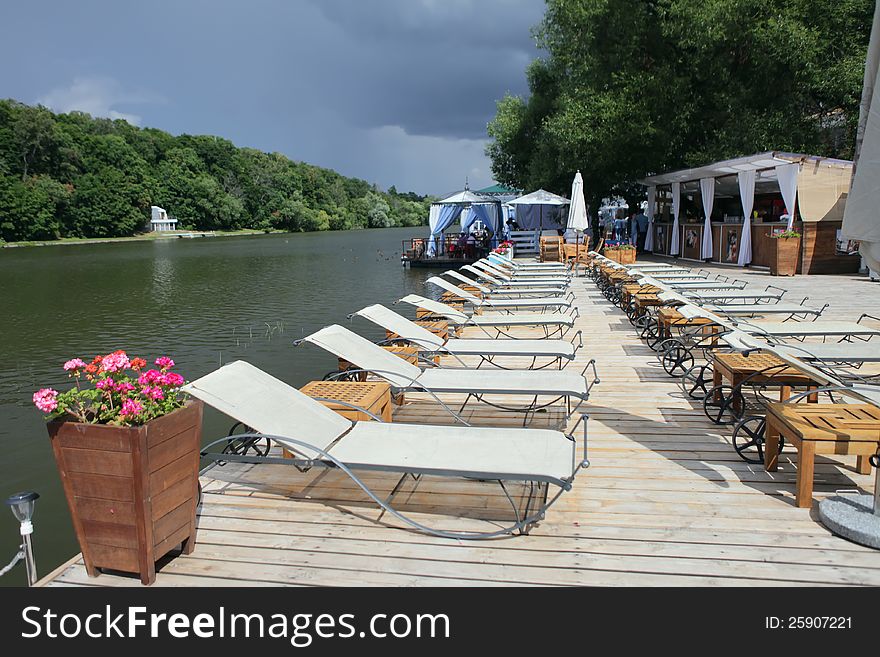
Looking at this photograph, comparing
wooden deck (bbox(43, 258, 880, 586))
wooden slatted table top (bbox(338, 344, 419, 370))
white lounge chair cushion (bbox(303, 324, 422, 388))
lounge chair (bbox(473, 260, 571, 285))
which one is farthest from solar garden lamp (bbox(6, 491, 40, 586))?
lounge chair (bbox(473, 260, 571, 285))

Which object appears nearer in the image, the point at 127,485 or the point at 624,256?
the point at 127,485

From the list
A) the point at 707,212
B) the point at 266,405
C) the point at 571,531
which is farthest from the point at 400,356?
the point at 707,212

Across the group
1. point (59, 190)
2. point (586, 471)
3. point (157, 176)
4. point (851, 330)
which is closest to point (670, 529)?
point (586, 471)

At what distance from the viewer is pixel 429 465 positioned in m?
2.96

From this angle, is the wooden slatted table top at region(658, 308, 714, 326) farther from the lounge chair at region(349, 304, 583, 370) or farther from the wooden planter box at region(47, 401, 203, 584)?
→ the wooden planter box at region(47, 401, 203, 584)

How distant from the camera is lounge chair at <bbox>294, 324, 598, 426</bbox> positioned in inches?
170

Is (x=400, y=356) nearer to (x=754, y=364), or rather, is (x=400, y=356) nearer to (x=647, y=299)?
(x=754, y=364)

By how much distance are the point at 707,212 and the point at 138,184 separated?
73.8 metres

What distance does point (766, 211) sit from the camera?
1997 centimetres

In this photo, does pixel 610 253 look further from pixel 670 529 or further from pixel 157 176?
pixel 157 176

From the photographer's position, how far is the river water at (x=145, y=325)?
6.42 metres

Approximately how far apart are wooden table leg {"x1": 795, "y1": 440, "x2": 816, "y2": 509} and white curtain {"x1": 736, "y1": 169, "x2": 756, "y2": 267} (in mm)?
14431
